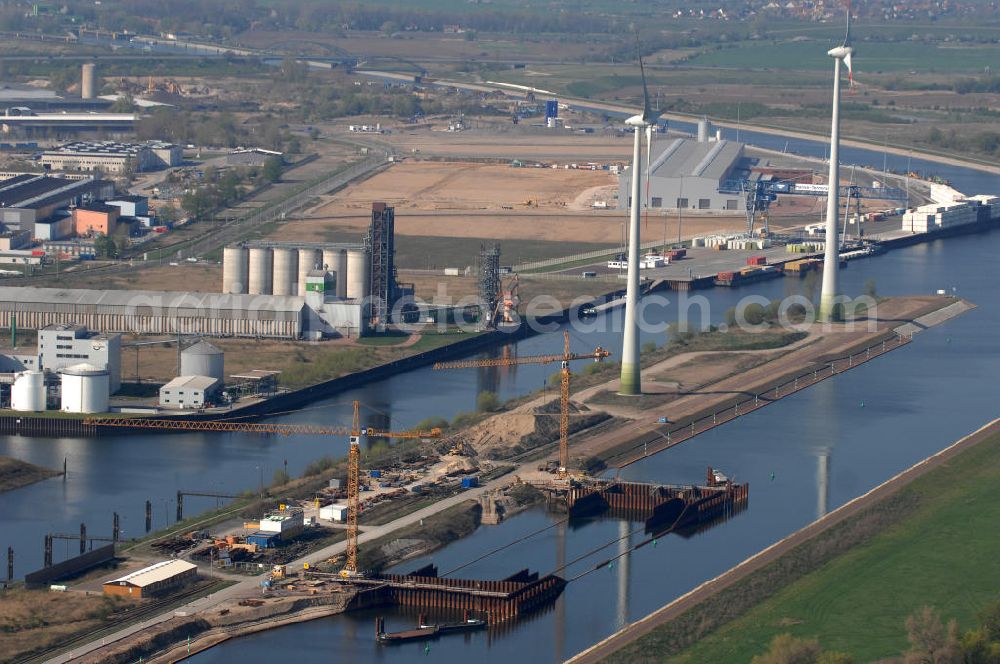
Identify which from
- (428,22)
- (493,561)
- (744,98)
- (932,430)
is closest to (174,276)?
(932,430)

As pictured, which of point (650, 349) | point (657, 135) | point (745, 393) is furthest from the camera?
point (657, 135)

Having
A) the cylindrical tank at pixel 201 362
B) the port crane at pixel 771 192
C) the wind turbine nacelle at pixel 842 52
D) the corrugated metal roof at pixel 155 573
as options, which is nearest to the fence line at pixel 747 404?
the wind turbine nacelle at pixel 842 52

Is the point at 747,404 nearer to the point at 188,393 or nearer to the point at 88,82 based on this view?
the point at 188,393

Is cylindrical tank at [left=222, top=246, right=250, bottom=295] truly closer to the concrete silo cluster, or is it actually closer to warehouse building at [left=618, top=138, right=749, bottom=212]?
the concrete silo cluster

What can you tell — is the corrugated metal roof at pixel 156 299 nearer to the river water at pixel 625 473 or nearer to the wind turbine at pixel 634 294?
the river water at pixel 625 473

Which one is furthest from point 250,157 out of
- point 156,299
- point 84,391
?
point 84,391

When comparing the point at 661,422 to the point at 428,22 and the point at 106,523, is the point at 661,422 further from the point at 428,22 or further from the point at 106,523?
the point at 428,22
